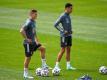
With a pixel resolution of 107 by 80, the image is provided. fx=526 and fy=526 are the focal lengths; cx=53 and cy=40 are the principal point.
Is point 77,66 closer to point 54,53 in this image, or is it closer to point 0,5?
point 54,53

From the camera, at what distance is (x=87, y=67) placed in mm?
21453

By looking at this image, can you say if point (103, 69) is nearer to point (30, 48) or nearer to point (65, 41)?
point (65, 41)

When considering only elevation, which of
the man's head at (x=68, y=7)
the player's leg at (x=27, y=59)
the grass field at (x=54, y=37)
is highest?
the man's head at (x=68, y=7)

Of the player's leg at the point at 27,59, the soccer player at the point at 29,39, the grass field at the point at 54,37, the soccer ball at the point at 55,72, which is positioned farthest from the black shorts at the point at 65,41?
the player's leg at the point at 27,59

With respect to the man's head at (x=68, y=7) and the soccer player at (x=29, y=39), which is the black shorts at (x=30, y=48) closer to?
the soccer player at (x=29, y=39)

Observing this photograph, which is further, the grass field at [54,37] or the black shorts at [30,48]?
the grass field at [54,37]

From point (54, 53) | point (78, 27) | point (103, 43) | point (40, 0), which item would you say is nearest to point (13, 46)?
point (54, 53)

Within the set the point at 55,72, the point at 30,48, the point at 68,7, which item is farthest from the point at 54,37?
the point at 30,48

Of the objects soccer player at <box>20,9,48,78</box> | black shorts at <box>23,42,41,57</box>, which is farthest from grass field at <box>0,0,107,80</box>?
black shorts at <box>23,42,41,57</box>

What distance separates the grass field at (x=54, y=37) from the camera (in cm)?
2102

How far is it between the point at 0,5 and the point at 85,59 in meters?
23.4

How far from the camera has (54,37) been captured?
2912 centimetres

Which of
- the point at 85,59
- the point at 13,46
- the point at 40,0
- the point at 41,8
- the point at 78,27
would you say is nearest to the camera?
the point at 85,59

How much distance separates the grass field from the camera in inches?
827
